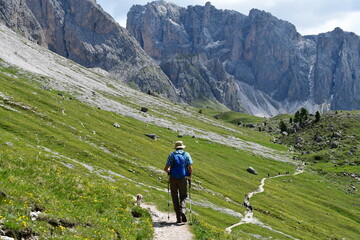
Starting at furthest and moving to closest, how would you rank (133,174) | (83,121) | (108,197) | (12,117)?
(83,121), (12,117), (133,174), (108,197)

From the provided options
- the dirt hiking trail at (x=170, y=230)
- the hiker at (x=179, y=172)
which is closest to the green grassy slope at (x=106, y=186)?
the dirt hiking trail at (x=170, y=230)

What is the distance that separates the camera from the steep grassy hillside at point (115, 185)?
1588 centimetres

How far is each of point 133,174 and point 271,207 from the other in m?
31.7

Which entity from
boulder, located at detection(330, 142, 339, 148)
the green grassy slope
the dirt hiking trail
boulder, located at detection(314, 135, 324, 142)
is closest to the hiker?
the dirt hiking trail

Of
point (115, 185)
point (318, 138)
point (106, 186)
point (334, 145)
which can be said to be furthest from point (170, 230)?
point (318, 138)

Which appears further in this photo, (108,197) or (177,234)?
(108,197)

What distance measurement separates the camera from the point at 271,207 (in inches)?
2589

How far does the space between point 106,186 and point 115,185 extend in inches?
536

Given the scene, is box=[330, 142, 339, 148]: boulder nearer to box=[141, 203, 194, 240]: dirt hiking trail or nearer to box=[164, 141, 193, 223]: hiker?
box=[141, 203, 194, 240]: dirt hiking trail

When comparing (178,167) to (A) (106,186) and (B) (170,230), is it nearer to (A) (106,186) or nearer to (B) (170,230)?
(B) (170,230)

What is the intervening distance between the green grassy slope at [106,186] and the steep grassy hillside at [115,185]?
0.27ft

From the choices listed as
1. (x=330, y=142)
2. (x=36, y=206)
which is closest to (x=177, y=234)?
(x=36, y=206)

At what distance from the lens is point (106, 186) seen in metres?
25.1

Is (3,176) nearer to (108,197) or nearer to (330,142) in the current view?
(108,197)
